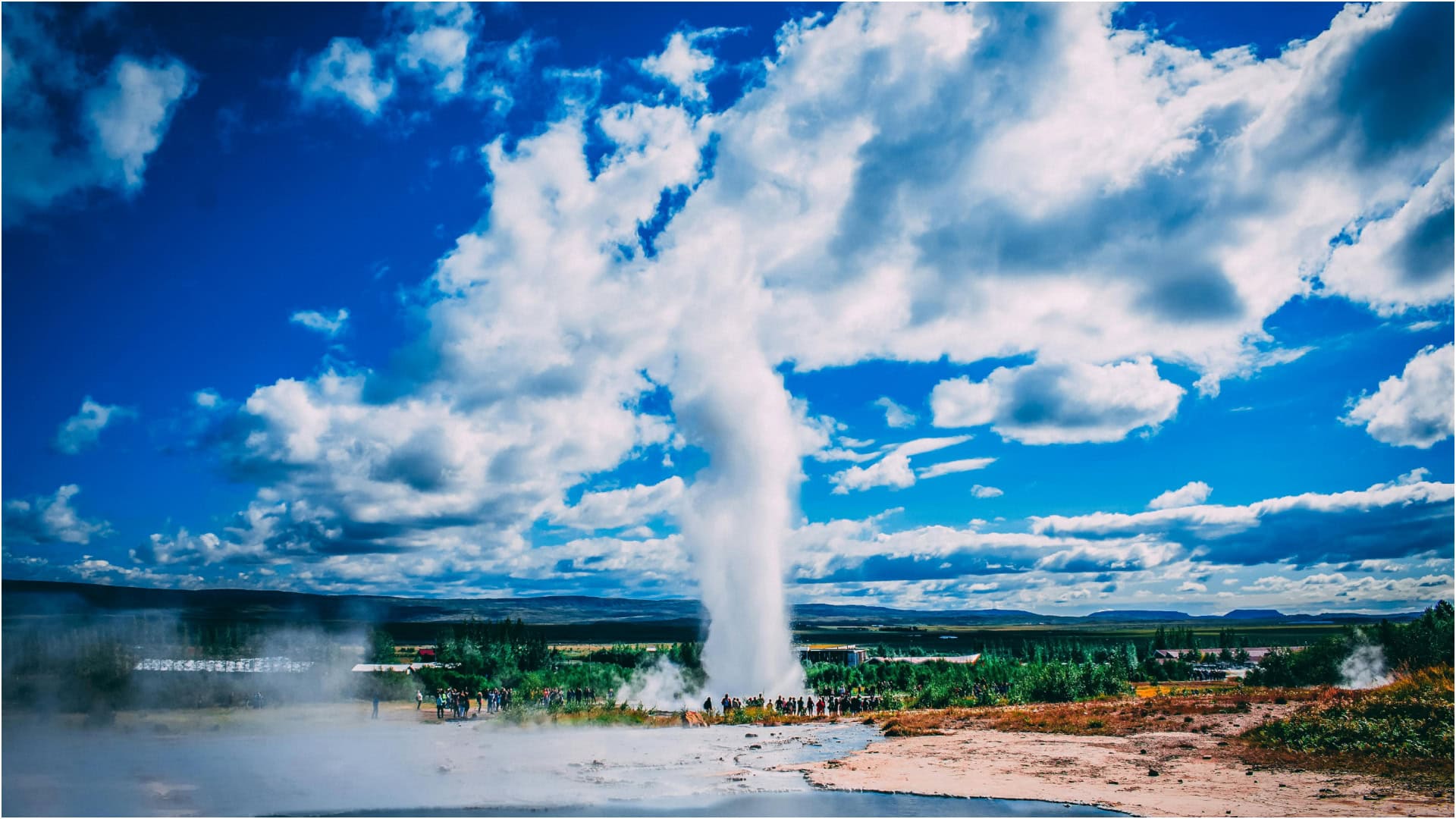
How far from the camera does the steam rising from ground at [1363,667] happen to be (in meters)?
53.9

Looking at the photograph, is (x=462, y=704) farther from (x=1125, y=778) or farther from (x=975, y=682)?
(x=975, y=682)

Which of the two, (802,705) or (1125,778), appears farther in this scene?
(802,705)

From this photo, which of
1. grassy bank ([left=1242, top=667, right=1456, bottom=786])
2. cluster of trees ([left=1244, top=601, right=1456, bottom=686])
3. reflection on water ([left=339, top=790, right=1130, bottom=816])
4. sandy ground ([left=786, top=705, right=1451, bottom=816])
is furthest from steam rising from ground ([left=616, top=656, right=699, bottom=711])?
cluster of trees ([left=1244, top=601, right=1456, bottom=686])

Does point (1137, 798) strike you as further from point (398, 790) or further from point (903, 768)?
point (398, 790)

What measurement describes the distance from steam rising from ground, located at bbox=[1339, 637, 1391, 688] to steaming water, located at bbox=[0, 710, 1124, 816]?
124ft

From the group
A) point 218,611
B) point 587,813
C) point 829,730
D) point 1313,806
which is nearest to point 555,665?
point 829,730

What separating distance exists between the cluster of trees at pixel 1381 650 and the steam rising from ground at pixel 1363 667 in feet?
0.68

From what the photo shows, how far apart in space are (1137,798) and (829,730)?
61.7 ft

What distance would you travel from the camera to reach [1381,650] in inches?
2272

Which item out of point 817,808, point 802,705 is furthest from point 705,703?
point 817,808

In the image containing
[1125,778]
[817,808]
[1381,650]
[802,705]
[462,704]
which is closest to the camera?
[817,808]

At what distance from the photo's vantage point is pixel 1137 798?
20344 mm

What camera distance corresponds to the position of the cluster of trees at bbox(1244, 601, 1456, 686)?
2136 inches

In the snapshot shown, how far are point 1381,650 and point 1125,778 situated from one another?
47.8m
